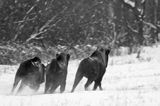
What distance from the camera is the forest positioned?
26156mm

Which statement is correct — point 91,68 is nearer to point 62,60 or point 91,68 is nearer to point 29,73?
point 62,60

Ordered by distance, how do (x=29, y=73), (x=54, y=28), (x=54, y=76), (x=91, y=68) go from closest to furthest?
(x=54, y=76)
(x=29, y=73)
(x=91, y=68)
(x=54, y=28)

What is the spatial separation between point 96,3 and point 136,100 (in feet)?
70.5

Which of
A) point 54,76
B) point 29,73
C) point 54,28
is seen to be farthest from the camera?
point 54,28

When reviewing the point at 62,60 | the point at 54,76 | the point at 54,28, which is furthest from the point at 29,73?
the point at 54,28

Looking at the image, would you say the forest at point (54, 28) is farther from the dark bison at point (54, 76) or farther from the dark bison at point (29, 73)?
the dark bison at point (54, 76)

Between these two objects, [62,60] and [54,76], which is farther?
[62,60]

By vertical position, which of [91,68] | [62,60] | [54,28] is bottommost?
[54,28]

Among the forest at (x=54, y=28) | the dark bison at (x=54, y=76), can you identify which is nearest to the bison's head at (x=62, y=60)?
the dark bison at (x=54, y=76)

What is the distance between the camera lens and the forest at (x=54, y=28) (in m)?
26.2

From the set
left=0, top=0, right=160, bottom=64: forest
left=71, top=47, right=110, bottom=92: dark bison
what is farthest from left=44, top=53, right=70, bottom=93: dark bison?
left=0, top=0, right=160, bottom=64: forest

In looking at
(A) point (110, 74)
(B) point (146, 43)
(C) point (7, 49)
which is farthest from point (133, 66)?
(B) point (146, 43)

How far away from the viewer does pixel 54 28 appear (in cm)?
2794

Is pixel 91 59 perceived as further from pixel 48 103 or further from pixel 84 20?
pixel 84 20
